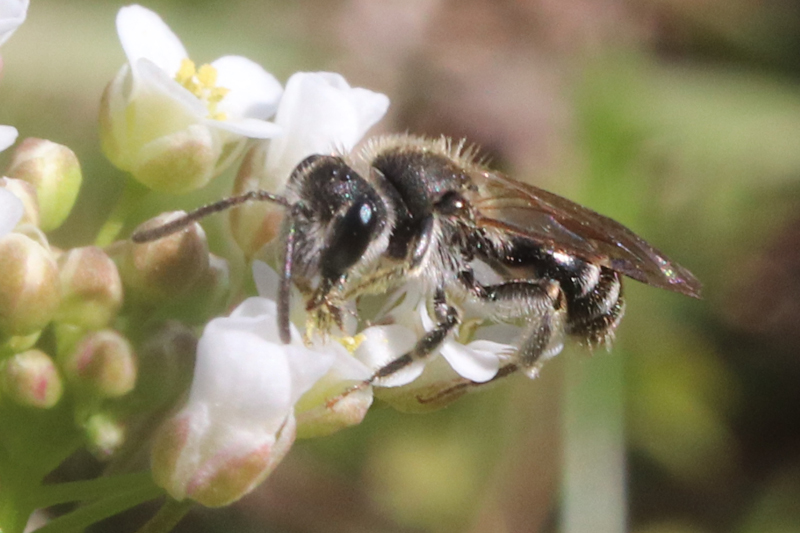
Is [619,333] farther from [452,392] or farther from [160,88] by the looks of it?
[160,88]

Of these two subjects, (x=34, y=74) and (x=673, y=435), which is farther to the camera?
(x=673, y=435)

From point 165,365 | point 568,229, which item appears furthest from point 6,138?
point 568,229

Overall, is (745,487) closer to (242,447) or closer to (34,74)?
(242,447)

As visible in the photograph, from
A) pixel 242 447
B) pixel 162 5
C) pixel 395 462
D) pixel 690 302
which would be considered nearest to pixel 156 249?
pixel 242 447

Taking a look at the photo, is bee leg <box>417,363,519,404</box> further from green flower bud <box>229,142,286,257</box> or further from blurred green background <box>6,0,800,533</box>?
blurred green background <box>6,0,800,533</box>

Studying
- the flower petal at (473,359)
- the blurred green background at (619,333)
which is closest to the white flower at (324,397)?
the flower petal at (473,359)

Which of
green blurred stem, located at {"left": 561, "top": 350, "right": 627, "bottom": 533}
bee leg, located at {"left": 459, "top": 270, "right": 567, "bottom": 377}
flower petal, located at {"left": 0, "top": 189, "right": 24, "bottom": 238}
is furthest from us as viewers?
green blurred stem, located at {"left": 561, "top": 350, "right": 627, "bottom": 533}

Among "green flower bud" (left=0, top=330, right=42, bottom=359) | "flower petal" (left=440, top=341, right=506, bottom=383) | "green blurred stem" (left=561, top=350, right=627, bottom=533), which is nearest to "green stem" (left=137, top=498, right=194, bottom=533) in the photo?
"green flower bud" (left=0, top=330, right=42, bottom=359)
